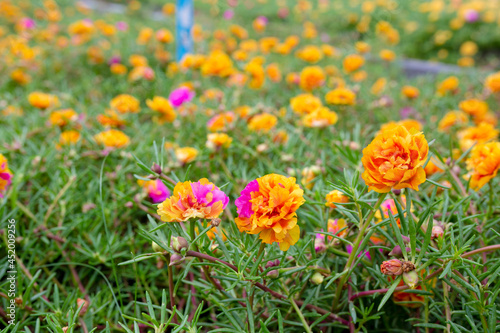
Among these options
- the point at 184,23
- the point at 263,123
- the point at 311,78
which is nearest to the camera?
the point at 263,123

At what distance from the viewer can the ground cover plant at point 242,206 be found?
57 cm

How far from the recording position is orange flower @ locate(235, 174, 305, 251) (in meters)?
0.53

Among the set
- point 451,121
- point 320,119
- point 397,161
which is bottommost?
point 451,121

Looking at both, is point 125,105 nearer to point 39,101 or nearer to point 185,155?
point 39,101

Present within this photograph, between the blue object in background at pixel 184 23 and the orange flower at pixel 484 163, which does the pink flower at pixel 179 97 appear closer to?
the blue object in background at pixel 184 23

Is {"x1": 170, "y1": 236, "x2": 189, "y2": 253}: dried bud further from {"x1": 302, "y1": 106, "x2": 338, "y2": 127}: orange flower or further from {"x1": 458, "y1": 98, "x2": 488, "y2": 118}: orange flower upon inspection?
{"x1": 458, "y1": 98, "x2": 488, "y2": 118}: orange flower

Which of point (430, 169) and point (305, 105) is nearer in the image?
point (430, 169)

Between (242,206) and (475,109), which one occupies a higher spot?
(242,206)

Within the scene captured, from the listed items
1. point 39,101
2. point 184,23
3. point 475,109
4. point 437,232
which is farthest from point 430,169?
point 184,23

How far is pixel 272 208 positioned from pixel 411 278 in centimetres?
23

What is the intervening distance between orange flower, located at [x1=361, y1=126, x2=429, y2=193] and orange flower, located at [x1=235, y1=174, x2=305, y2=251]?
108 millimetres

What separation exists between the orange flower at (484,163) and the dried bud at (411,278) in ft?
1.07

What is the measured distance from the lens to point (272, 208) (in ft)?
1.76

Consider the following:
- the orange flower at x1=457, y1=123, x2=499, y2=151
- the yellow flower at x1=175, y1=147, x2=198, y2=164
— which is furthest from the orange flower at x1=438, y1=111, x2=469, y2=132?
the yellow flower at x1=175, y1=147, x2=198, y2=164
